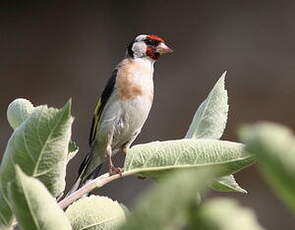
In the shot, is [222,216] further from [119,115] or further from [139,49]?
[139,49]

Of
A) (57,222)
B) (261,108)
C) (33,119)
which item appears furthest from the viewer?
(261,108)

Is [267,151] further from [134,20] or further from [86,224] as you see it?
[134,20]

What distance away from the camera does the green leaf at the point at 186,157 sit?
65cm

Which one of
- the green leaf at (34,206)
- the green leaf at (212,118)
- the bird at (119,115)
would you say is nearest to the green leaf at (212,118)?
the green leaf at (212,118)

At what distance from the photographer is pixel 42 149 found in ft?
1.89

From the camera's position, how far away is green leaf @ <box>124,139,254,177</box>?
65cm

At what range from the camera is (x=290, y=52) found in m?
3.49

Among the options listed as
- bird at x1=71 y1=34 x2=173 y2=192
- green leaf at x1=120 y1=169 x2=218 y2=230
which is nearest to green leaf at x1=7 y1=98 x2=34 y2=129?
green leaf at x1=120 y1=169 x2=218 y2=230

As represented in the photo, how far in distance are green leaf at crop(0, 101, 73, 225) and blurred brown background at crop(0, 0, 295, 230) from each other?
2796mm

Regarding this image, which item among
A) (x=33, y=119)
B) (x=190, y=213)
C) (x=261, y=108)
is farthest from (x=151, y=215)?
(x=261, y=108)

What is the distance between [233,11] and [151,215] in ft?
10.6

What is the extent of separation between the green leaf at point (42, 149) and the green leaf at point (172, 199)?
0.77 ft

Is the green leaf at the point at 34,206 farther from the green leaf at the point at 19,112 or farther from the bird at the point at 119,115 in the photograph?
the bird at the point at 119,115

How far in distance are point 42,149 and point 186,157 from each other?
0.45 ft
